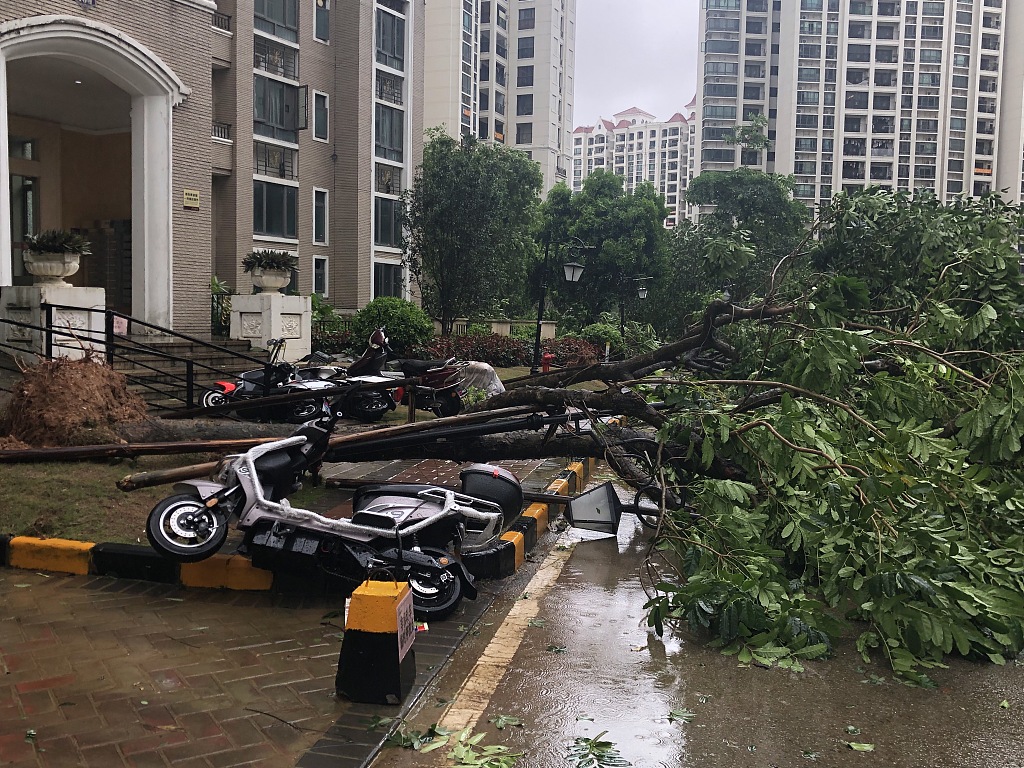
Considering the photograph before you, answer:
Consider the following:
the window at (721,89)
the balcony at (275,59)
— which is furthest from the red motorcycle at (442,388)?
the window at (721,89)

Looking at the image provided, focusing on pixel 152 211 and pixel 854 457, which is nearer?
pixel 854 457

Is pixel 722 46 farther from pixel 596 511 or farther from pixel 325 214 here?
pixel 596 511

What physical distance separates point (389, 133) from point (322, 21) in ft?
17.0

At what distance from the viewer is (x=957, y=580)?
5578 mm

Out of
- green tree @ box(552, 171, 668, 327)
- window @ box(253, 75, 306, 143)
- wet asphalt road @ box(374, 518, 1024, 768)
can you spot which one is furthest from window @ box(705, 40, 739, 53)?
wet asphalt road @ box(374, 518, 1024, 768)

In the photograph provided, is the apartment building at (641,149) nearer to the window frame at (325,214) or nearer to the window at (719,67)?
the window at (719,67)

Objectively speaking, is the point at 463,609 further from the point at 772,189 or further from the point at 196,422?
the point at 772,189

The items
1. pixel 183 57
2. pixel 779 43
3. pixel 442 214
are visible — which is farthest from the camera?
pixel 779 43

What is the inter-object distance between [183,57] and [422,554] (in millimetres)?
15028

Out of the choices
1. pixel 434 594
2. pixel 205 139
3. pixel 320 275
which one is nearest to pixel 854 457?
pixel 434 594

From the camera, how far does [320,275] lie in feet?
119

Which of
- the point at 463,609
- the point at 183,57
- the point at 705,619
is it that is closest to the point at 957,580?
the point at 705,619

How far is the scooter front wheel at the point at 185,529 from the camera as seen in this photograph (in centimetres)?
586

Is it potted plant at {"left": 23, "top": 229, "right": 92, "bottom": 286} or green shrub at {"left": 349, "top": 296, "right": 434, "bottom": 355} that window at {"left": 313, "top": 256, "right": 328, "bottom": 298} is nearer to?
green shrub at {"left": 349, "top": 296, "right": 434, "bottom": 355}
